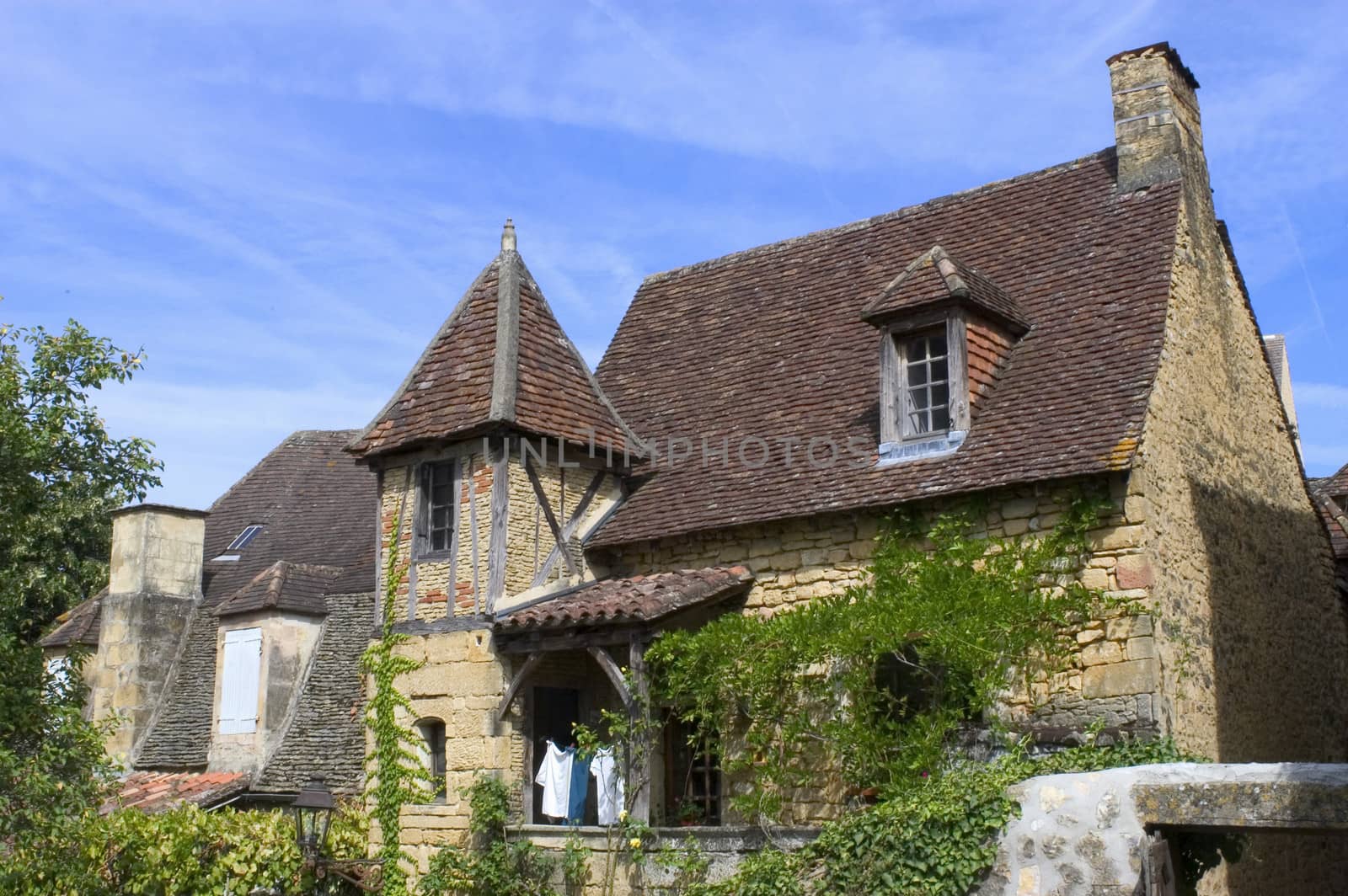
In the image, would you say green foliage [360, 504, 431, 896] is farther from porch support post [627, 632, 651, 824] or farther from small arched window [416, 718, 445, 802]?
porch support post [627, 632, 651, 824]

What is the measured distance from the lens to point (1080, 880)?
8211 millimetres

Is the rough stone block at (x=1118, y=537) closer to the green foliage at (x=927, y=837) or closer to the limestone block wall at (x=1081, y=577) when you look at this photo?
the limestone block wall at (x=1081, y=577)

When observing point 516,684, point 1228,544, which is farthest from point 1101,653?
point 516,684

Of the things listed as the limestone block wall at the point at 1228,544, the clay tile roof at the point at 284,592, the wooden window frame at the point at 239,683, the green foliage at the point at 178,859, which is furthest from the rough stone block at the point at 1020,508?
the wooden window frame at the point at 239,683

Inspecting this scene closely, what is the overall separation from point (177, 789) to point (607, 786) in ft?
23.8

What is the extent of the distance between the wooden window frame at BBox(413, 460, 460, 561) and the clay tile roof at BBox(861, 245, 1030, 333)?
4.23m

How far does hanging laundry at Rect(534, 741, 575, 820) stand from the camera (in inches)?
474

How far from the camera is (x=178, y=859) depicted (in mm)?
12469

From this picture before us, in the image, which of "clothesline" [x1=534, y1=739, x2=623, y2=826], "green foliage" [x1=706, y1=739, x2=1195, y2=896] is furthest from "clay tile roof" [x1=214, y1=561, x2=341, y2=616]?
"green foliage" [x1=706, y1=739, x2=1195, y2=896]

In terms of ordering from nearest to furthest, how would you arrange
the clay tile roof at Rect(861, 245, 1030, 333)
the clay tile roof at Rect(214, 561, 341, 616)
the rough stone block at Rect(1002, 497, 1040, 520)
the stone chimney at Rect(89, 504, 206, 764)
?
1. the rough stone block at Rect(1002, 497, 1040, 520)
2. the clay tile roof at Rect(861, 245, 1030, 333)
3. the clay tile roof at Rect(214, 561, 341, 616)
4. the stone chimney at Rect(89, 504, 206, 764)

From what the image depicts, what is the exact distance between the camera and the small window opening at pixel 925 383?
1190 cm

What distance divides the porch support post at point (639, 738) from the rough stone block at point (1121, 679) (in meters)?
3.57

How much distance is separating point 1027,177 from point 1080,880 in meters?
8.51

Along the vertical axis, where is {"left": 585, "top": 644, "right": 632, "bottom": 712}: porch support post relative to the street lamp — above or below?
above
